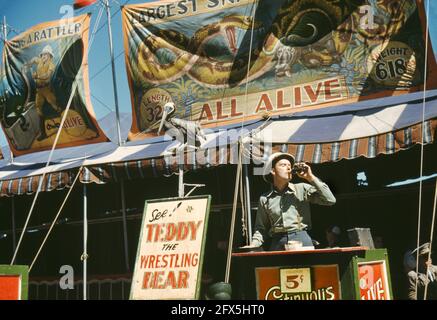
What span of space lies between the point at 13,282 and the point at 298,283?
93.0 inches

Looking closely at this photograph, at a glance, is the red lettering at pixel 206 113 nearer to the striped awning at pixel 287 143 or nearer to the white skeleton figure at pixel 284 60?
the striped awning at pixel 287 143

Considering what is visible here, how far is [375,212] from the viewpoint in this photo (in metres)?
9.28

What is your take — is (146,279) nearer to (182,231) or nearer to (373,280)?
(182,231)

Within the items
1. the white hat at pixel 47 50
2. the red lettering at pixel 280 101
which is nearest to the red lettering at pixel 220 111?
the red lettering at pixel 280 101

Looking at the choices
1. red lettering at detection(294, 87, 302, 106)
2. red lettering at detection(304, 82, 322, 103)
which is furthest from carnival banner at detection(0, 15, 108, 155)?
red lettering at detection(304, 82, 322, 103)

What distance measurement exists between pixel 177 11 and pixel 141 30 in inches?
26.5

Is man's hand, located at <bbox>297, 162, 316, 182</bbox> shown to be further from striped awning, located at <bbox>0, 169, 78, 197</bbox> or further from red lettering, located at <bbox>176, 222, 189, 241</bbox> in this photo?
striped awning, located at <bbox>0, 169, 78, 197</bbox>

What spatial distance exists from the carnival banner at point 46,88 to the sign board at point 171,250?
5232 mm

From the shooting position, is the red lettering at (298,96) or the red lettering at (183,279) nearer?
the red lettering at (183,279)

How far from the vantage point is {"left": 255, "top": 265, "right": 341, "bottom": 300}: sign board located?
4.69 metres

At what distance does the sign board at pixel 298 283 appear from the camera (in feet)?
15.4

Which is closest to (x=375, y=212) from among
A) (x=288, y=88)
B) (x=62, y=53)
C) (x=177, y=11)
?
(x=288, y=88)

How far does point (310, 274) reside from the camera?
4.75 meters
